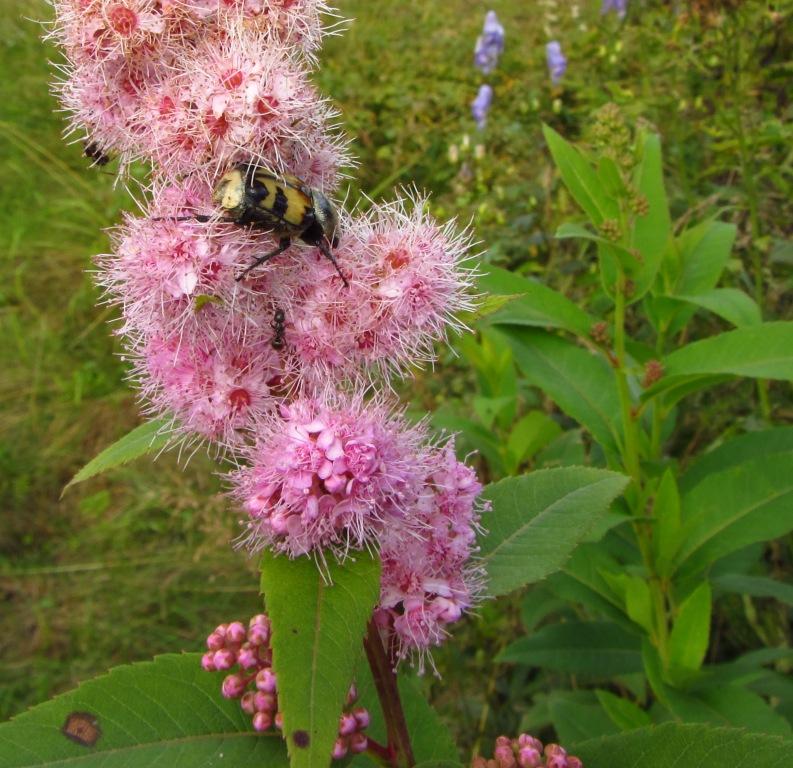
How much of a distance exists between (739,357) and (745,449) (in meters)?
0.40

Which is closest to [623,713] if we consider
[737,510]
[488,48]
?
Answer: [737,510]

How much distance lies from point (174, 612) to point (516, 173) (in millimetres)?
2758

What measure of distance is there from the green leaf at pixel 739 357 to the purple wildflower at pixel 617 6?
3189mm

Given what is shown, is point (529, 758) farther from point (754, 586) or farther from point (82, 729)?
point (754, 586)

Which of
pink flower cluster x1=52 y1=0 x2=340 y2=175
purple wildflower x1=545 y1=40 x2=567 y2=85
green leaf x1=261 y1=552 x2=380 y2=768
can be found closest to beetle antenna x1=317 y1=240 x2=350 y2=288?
pink flower cluster x1=52 y1=0 x2=340 y2=175

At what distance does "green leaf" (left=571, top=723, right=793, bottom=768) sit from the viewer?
124 centimetres

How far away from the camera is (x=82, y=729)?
1288 mm

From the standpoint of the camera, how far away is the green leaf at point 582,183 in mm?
2082

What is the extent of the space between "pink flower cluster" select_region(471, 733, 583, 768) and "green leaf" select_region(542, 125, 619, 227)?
1.25 meters

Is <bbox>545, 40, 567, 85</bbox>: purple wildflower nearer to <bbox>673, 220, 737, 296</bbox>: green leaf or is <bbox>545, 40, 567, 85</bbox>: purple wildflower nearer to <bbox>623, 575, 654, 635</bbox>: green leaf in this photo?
<bbox>673, 220, 737, 296</bbox>: green leaf

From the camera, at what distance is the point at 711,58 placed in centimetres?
340

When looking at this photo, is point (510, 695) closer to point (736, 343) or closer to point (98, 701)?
point (736, 343)

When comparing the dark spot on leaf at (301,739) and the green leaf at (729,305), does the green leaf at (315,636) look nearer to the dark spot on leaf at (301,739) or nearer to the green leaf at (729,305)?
the dark spot on leaf at (301,739)

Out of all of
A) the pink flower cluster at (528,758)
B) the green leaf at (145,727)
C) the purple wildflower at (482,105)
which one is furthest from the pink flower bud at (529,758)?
the purple wildflower at (482,105)
